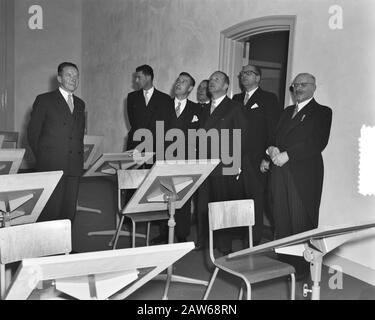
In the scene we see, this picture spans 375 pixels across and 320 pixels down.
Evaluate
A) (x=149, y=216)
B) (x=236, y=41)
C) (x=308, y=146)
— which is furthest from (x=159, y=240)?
(x=236, y=41)

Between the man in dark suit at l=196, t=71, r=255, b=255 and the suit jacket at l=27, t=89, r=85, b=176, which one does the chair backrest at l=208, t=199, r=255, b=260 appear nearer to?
the man in dark suit at l=196, t=71, r=255, b=255

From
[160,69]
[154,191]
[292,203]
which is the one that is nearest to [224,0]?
[160,69]

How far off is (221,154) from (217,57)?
200 cm

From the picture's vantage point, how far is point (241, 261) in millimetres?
2885

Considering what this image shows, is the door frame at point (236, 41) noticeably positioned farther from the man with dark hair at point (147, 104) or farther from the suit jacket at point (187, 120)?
the suit jacket at point (187, 120)

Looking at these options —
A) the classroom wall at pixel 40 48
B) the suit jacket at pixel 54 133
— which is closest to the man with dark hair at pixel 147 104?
the suit jacket at pixel 54 133

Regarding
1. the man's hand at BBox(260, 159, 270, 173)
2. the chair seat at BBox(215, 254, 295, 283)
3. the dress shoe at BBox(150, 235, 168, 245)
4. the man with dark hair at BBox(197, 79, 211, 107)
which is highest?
the man with dark hair at BBox(197, 79, 211, 107)

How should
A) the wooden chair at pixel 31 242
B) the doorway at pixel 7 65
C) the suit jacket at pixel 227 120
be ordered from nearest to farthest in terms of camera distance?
the wooden chair at pixel 31 242
the suit jacket at pixel 227 120
the doorway at pixel 7 65

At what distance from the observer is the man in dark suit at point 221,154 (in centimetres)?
411

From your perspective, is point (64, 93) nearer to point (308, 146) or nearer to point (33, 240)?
point (33, 240)

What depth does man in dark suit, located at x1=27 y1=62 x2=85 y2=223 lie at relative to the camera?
3.82 meters

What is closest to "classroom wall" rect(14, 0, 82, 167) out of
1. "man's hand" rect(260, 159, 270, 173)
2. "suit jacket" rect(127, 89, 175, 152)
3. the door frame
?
"suit jacket" rect(127, 89, 175, 152)

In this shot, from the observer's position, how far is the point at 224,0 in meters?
5.52

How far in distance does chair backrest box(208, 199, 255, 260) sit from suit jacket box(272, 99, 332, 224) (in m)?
0.86
